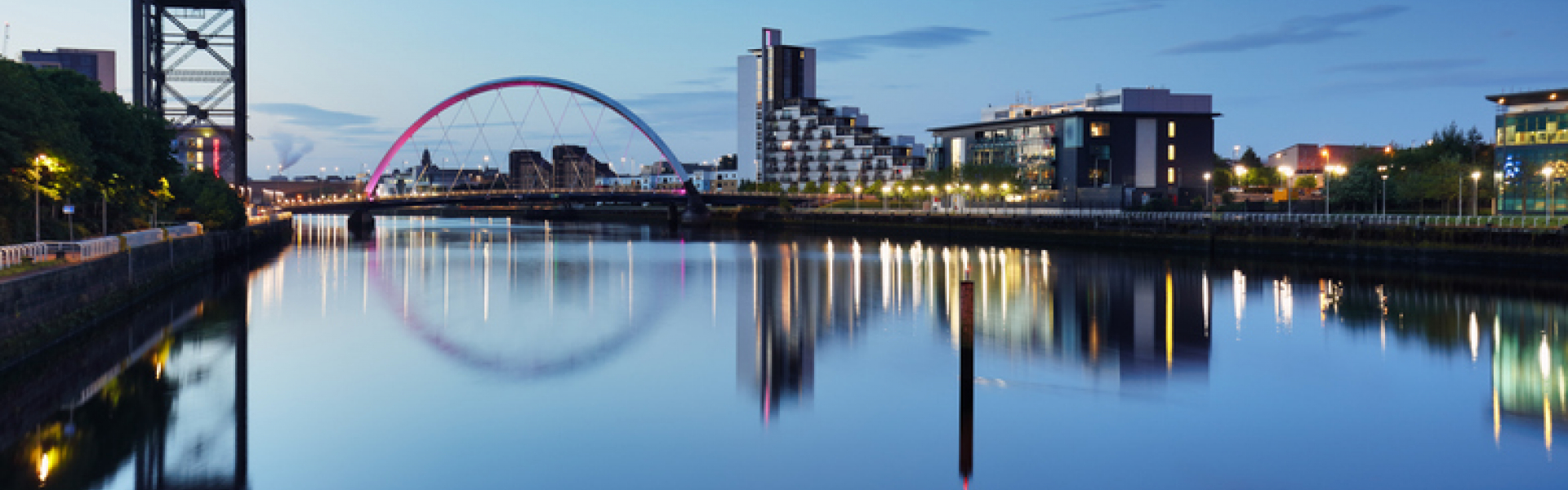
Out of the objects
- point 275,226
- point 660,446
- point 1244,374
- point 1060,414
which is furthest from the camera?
point 275,226

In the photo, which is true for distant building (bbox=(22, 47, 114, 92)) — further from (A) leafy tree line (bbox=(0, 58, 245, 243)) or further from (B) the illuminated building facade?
(A) leafy tree line (bbox=(0, 58, 245, 243))

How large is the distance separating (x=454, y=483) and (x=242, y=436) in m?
3.84

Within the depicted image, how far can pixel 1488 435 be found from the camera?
14242 mm

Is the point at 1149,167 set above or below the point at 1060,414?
above

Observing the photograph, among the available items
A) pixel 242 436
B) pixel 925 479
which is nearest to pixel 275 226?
pixel 242 436

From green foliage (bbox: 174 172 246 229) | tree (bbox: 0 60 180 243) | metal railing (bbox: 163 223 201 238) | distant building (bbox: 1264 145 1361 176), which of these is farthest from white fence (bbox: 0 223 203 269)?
distant building (bbox: 1264 145 1361 176)

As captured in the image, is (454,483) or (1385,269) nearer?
(454,483)

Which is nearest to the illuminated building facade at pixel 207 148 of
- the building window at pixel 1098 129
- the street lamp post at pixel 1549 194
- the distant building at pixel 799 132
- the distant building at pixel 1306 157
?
the distant building at pixel 799 132

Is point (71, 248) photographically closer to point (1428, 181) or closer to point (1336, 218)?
point (1336, 218)

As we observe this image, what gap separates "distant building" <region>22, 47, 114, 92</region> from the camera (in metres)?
135

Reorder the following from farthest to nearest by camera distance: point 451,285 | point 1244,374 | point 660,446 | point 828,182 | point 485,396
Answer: point 828,182 < point 451,285 < point 1244,374 < point 485,396 < point 660,446

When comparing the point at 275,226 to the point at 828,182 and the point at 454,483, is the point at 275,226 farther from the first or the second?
the point at 454,483

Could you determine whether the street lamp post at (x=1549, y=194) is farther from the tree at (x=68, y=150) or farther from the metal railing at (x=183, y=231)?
the metal railing at (x=183, y=231)

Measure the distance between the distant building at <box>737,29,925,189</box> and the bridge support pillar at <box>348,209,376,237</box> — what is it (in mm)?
39899
